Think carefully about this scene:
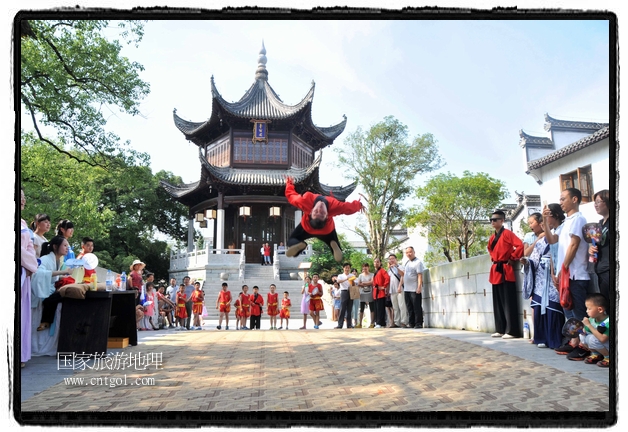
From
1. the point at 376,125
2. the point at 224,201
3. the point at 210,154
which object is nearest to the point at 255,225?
the point at 224,201

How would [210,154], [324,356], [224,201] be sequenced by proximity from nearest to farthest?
[324,356] < [224,201] < [210,154]

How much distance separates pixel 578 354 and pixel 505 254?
1.94 meters

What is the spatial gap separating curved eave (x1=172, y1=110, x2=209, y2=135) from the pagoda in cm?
5

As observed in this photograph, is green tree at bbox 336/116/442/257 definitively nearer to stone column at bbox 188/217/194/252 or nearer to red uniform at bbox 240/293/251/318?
red uniform at bbox 240/293/251/318

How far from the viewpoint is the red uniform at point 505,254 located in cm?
623

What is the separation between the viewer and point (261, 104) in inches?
Answer: 922

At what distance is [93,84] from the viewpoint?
890 centimetres

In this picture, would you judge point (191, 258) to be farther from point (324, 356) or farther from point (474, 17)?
point (474, 17)

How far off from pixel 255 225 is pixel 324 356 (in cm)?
1706

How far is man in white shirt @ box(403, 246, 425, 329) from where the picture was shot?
9008 mm

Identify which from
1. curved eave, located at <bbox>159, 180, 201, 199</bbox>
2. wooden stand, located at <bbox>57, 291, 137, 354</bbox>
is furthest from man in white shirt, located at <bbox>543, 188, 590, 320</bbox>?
curved eave, located at <bbox>159, 180, 201, 199</bbox>

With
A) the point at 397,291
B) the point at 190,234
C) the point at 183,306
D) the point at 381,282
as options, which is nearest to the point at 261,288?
the point at 190,234

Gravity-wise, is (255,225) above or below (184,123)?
below

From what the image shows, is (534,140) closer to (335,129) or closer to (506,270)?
(506,270)
